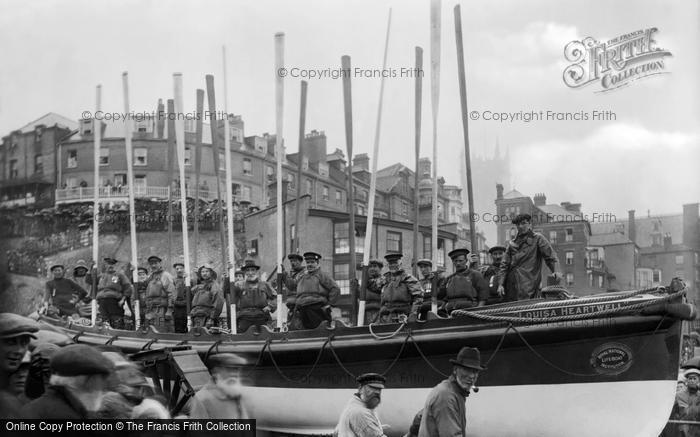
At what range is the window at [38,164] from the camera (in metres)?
8.19

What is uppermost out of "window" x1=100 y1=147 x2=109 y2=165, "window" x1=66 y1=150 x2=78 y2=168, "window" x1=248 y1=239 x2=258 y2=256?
"window" x1=100 y1=147 x2=109 y2=165

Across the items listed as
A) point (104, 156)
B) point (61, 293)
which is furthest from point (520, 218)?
point (104, 156)

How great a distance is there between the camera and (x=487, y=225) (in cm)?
2734

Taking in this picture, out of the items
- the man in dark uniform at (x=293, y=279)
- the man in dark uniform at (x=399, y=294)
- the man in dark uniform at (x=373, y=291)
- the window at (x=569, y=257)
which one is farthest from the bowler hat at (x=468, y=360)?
the window at (x=569, y=257)

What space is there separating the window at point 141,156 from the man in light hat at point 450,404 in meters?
9.35

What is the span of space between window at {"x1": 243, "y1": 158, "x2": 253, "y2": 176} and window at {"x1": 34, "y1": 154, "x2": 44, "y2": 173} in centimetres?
403

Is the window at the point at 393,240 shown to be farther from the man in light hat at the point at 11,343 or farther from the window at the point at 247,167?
the man in light hat at the point at 11,343

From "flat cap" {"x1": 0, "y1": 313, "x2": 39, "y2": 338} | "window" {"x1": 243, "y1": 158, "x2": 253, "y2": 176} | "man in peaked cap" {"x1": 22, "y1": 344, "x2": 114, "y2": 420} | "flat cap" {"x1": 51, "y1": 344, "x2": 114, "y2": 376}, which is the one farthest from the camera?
"window" {"x1": 243, "y1": 158, "x2": 253, "y2": 176}

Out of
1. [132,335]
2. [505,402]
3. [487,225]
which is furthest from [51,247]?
[487,225]

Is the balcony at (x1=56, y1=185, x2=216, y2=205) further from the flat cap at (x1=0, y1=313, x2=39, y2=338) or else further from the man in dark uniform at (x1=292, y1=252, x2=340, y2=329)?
the flat cap at (x1=0, y1=313, x2=39, y2=338)

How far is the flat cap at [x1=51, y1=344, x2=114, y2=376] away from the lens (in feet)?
9.56

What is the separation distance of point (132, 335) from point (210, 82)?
356 centimetres

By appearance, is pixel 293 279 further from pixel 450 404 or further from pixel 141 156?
pixel 141 156

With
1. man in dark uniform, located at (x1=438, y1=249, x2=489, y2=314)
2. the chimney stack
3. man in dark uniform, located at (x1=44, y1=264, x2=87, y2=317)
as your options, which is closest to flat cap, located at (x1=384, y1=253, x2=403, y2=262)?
man in dark uniform, located at (x1=438, y1=249, x2=489, y2=314)
